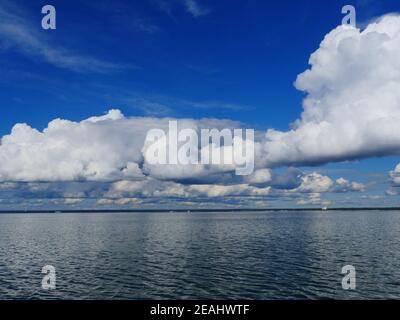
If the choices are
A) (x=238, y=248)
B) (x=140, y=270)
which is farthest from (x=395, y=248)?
(x=140, y=270)

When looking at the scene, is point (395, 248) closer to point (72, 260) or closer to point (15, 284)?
point (72, 260)

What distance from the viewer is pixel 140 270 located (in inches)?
3189

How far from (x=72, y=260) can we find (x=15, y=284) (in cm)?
2768

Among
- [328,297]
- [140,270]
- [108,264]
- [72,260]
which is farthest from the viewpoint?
[72,260]
